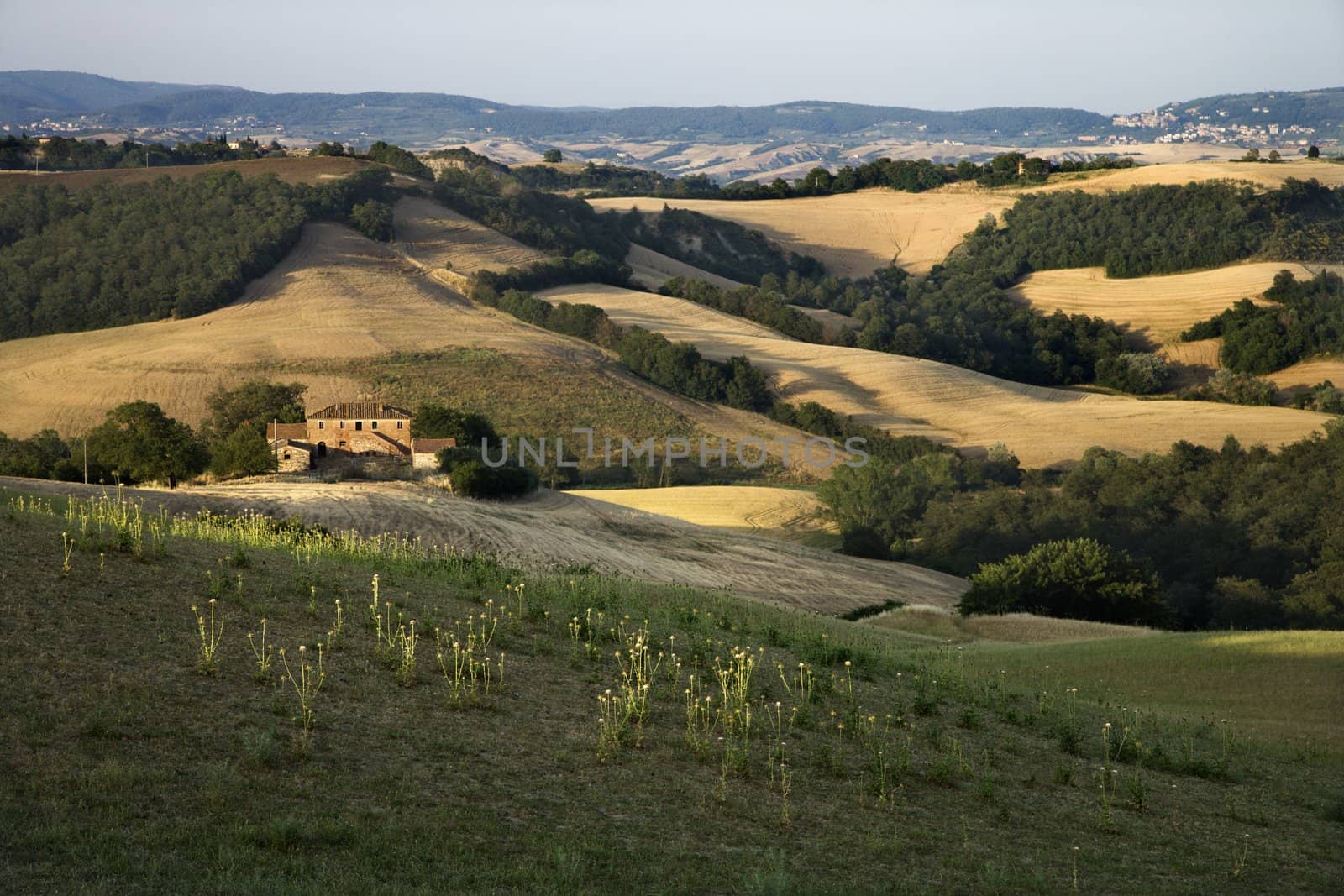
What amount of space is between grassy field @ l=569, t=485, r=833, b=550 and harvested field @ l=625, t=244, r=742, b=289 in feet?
167

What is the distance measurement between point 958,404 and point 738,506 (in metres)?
27.8

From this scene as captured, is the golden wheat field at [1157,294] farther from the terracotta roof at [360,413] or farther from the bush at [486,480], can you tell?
the terracotta roof at [360,413]

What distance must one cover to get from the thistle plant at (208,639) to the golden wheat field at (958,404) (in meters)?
58.8

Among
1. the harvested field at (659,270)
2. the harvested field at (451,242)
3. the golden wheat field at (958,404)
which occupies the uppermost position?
the harvested field at (451,242)

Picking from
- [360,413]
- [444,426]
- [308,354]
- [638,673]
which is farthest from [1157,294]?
[638,673]

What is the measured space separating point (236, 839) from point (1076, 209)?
123479mm

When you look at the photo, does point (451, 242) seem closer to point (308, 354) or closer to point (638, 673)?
point (308, 354)

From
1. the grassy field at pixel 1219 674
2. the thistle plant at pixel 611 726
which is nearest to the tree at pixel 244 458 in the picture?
the grassy field at pixel 1219 674

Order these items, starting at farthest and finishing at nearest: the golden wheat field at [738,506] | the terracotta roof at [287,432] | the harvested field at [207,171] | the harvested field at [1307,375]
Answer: the harvested field at [207,171] < the harvested field at [1307,375] < the golden wheat field at [738,506] < the terracotta roof at [287,432]

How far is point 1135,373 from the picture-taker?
90.3 metres

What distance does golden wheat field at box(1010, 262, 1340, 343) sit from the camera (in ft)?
325

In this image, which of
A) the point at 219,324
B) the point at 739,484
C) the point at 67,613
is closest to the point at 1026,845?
Answer: the point at 67,613

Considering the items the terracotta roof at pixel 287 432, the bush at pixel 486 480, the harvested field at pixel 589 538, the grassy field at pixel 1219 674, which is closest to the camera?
the grassy field at pixel 1219 674

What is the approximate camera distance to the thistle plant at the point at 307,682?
1055 cm
